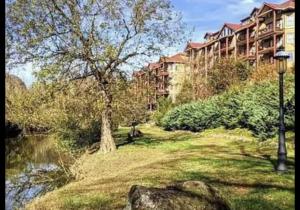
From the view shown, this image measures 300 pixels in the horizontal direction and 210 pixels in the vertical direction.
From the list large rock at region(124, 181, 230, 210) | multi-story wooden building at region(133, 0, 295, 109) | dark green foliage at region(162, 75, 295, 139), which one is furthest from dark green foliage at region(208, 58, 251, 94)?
large rock at region(124, 181, 230, 210)

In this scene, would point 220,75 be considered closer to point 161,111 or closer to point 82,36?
point 161,111

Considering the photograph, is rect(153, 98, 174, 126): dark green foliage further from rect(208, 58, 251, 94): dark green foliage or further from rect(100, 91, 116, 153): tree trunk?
rect(100, 91, 116, 153): tree trunk

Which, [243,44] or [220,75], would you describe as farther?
[220,75]

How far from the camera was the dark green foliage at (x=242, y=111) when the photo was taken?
340 centimetres

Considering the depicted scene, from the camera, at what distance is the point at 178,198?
5203 millimetres

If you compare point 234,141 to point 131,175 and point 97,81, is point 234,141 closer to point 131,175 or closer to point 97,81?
point 131,175

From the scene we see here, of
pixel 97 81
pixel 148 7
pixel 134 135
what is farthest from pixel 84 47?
pixel 134 135

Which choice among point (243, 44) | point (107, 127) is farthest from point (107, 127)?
point (243, 44)

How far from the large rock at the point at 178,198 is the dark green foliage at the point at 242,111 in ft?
3.29

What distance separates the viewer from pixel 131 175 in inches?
409

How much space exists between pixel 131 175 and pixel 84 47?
18.2 ft

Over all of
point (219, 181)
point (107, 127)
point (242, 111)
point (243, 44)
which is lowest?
point (219, 181)

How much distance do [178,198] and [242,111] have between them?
4.67 ft

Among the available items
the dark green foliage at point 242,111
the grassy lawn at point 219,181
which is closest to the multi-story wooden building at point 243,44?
the dark green foliage at point 242,111
